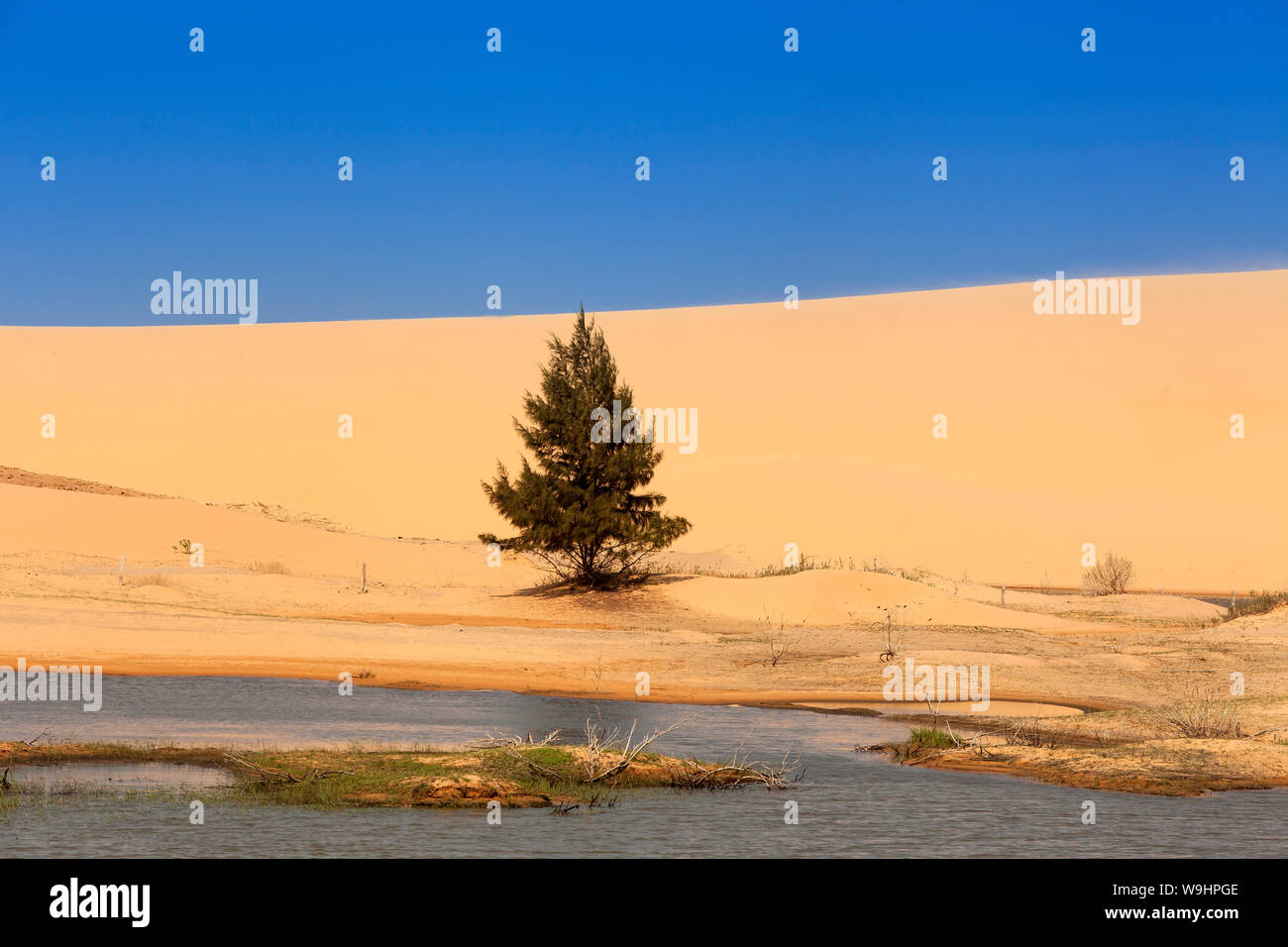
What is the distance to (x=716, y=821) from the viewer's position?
A: 13.7 meters

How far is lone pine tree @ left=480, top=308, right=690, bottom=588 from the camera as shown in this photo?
3675 cm

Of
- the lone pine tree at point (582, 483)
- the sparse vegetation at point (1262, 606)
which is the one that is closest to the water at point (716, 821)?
the lone pine tree at point (582, 483)

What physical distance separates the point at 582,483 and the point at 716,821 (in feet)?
79.5

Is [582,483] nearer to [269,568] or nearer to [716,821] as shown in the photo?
[269,568]

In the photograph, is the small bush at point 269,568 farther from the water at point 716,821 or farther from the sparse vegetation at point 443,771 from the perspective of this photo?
the sparse vegetation at point 443,771

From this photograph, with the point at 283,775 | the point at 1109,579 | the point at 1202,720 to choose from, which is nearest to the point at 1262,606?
the point at 1109,579

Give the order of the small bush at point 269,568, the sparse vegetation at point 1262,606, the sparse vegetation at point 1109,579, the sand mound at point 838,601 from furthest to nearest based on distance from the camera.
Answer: the sparse vegetation at point 1109,579, the small bush at point 269,568, the sparse vegetation at point 1262,606, the sand mound at point 838,601

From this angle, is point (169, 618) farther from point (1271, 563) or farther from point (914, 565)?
point (1271, 563)

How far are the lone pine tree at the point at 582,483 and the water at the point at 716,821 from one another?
17.8m

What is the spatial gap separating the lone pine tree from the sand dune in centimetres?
873

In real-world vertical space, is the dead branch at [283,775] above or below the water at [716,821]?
above

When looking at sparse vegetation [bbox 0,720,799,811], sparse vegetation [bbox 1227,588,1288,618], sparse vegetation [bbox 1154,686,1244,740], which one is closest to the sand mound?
sparse vegetation [bbox 1227,588,1288,618]

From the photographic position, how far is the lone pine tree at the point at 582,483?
36750 millimetres
